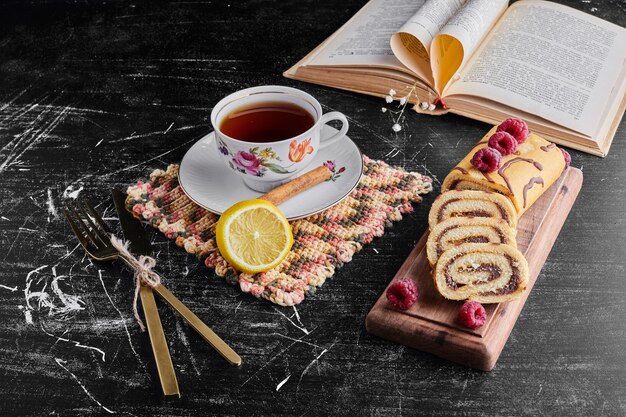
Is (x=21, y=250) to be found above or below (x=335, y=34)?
below

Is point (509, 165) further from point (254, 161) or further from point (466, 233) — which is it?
point (254, 161)

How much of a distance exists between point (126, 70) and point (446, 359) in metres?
1.15

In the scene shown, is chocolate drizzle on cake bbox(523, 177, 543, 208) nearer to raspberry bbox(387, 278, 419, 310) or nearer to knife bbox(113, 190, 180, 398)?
raspberry bbox(387, 278, 419, 310)

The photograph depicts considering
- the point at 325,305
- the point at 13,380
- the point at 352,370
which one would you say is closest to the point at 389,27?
the point at 325,305

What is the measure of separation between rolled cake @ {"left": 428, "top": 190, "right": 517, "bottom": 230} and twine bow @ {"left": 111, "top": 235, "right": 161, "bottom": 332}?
451 mm

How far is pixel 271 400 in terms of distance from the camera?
3.07 feet

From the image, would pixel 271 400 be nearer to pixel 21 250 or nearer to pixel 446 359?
pixel 446 359

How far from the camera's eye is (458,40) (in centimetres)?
147

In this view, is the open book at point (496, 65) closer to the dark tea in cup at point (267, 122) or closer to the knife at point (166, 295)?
the dark tea in cup at point (267, 122)

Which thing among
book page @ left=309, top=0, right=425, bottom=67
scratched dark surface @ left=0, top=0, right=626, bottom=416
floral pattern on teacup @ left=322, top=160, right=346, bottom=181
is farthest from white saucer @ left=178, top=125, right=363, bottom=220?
book page @ left=309, top=0, right=425, bottom=67

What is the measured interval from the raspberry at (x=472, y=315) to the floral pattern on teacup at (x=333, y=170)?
0.38 m

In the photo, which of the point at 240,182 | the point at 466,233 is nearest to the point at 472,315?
the point at 466,233

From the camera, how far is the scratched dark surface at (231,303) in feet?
3.08

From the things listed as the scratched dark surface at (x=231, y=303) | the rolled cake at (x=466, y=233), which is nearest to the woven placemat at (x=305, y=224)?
the scratched dark surface at (x=231, y=303)
